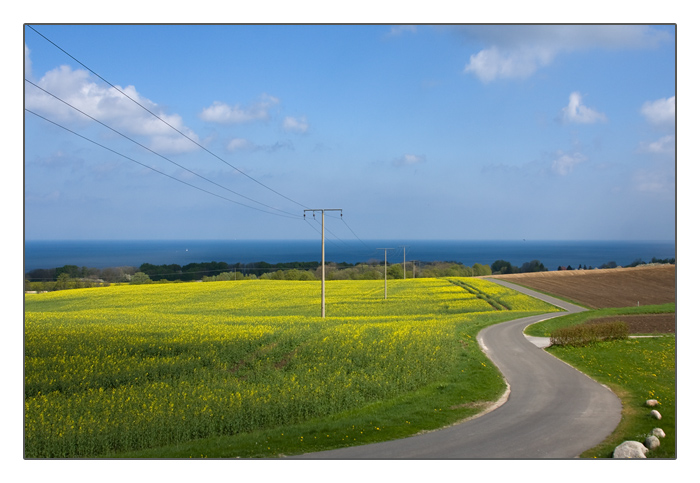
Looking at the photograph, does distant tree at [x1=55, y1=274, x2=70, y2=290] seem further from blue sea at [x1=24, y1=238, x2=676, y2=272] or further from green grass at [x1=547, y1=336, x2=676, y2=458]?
green grass at [x1=547, y1=336, x2=676, y2=458]

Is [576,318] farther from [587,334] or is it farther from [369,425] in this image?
[369,425]

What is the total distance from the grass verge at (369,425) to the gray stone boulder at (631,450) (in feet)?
16.2

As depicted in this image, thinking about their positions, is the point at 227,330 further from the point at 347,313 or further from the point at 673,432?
the point at 673,432

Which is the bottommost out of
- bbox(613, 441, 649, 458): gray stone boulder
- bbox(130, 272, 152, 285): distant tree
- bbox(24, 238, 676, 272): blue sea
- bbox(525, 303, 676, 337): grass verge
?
bbox(525, 303, 676, 337): grass verge

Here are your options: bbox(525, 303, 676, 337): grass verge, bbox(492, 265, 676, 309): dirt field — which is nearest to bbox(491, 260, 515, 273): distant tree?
bbox(492, 265, 676, 309): dirt field

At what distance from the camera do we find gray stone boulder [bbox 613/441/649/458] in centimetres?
1183

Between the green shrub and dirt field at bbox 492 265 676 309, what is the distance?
62.2 feet

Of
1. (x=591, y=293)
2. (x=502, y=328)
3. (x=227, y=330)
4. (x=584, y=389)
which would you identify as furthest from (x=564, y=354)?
(x=591, y=293)

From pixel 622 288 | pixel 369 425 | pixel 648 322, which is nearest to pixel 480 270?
pixel 622 288

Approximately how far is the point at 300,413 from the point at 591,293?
5719cm

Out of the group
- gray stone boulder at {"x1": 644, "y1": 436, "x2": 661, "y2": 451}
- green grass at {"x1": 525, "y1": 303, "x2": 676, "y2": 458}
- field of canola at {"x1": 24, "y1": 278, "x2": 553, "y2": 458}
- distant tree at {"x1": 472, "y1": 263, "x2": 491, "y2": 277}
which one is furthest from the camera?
distant tree at {"x1": 472, "y1": 263, "x2": 491, "y2": 277}

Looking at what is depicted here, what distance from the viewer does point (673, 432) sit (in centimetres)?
1326

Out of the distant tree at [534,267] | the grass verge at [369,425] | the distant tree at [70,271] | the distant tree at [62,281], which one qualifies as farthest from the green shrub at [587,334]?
the distant tree at [534,267]

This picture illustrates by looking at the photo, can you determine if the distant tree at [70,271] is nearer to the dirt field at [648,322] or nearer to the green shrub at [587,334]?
the green shrub at [587,334]
